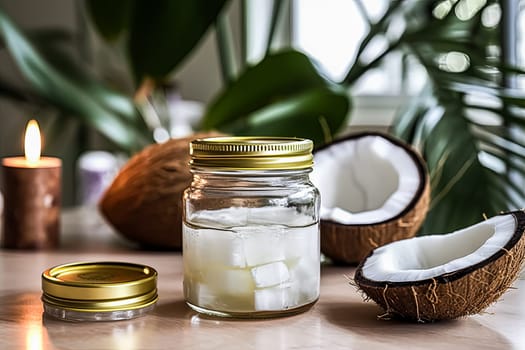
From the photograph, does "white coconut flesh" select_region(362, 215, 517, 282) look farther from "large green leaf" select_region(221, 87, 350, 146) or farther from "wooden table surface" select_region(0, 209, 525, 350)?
"large green leaf" select_region(221, 87, 350, 146)

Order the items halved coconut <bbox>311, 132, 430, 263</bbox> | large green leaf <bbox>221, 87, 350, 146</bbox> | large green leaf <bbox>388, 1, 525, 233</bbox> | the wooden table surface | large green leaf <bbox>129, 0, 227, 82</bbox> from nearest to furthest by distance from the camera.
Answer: the wooden table surface < halved coconut <bbox>311, 132, 430, 263</bbox> < large green leaf <bbox>388, 1, 525, 233</bbox> < large green leaf <bbox>221, 87, 350, 146</bbox> < large green leaf <bbox>129, 0, 227, 82</bbox>

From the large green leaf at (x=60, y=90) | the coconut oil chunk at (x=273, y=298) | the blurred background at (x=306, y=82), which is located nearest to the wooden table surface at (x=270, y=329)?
the coconut oil chunk at (x=273, y=298)

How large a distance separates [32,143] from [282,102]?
0.32 metres

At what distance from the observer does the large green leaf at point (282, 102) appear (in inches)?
40.8

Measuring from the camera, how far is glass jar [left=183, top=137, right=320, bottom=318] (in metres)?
0.60

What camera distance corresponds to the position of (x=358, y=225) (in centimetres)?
75

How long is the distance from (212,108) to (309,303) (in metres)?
0.55

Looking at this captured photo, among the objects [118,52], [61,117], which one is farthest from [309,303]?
[118,52]

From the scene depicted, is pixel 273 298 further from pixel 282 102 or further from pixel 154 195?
pixel 282 102

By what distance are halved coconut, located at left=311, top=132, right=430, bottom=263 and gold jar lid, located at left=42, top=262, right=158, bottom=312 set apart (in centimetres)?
18

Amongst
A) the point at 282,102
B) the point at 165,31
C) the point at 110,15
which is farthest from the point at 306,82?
the point at 110,15

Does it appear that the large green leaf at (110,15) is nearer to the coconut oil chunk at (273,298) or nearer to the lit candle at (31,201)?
the lit candle at (31,201)

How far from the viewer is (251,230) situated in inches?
23.5

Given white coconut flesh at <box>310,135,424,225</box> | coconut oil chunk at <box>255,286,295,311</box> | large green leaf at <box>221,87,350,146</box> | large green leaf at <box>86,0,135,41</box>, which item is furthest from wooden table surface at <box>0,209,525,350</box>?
large green leaf at <box>86,0,135,41</box>
